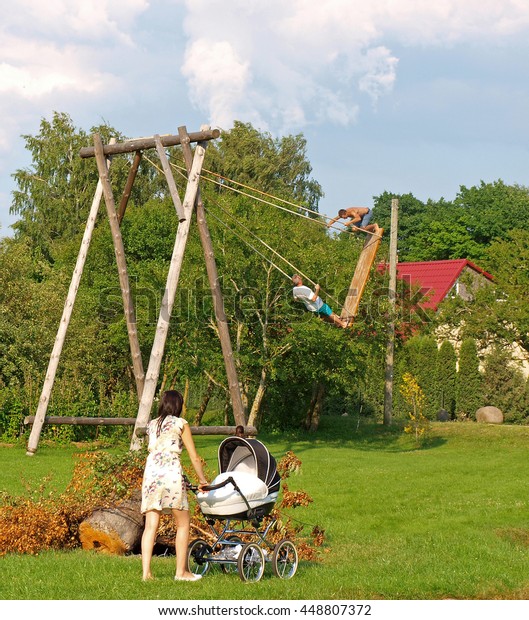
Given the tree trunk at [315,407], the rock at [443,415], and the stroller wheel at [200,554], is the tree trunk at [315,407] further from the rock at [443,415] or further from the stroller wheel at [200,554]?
the stroller wheel at [200,554]

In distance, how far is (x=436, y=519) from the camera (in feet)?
44.5

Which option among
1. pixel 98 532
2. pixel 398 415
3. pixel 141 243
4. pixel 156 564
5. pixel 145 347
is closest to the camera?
→ pixel 156 564

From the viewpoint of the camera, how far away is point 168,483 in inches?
311

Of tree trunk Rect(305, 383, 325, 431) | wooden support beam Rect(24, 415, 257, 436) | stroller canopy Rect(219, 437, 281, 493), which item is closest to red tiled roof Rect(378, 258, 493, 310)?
tree trunk Rect(305, 383, 325, 431)

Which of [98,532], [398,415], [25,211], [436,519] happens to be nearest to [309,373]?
[398,415]

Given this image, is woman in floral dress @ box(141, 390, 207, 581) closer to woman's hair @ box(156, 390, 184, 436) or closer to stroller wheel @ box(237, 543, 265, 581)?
woman's hair @ box(156, 390, 184, 436)

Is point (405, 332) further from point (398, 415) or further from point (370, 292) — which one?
point (370, 292)

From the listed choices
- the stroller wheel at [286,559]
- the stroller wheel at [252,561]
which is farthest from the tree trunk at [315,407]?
the stroller wheel at [252,561]

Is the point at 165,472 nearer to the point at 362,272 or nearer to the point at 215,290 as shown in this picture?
the point at 362,272

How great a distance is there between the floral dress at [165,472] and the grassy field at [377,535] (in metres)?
0.64

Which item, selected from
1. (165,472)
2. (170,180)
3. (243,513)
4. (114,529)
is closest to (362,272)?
(170,180)

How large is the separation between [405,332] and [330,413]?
18.6 ft

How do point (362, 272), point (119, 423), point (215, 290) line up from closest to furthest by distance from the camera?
point (362, 272) → point (215, 290) → point (119, 423)

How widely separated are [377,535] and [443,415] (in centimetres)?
2319
